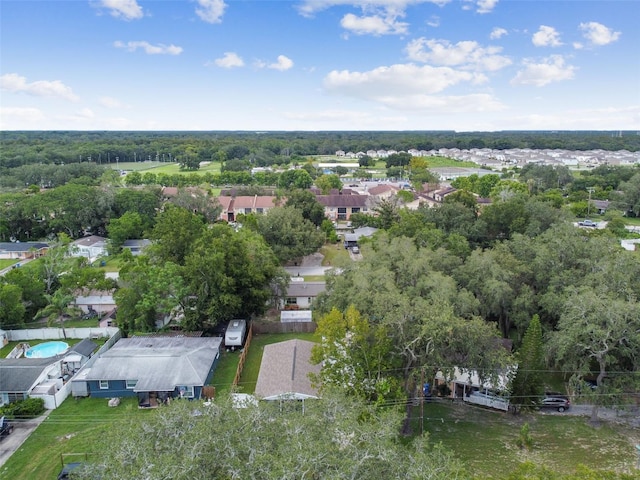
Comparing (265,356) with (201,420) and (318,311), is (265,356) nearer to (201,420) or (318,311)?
(318,311)

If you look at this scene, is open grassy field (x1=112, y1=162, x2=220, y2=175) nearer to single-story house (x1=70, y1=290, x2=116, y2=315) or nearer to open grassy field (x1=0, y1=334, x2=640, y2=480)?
single-story house (x1=70, y1=290, x2=116, y2=315)

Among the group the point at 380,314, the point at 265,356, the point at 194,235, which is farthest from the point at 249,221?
the point at 380,314

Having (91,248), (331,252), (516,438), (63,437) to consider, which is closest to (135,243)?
(91,248)

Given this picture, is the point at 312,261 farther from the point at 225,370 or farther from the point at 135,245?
the point at 225,370

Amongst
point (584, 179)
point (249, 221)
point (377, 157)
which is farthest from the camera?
point (377, 157)

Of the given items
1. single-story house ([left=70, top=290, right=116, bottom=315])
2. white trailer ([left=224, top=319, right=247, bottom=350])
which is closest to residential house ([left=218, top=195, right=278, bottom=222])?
single-story house ([left=70, top=290, right=116, bottom=315])

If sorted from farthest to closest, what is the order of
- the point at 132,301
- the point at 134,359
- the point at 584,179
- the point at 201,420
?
the point at 584,179 → the point at 132,301 → the point at 134,359 → the point at 201,420
